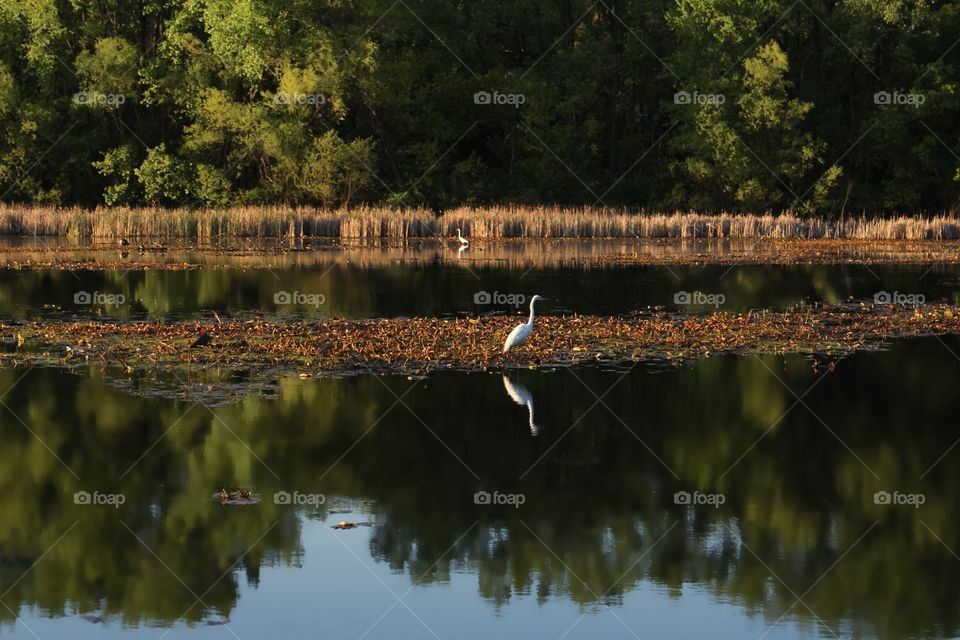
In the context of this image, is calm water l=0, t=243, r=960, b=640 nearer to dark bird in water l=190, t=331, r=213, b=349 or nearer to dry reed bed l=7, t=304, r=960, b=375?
dry reed bed l=7, t=304, r=960, b=375

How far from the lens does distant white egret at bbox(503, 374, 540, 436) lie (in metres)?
16.0

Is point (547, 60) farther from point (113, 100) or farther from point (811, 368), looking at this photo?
A: point (811, 368)

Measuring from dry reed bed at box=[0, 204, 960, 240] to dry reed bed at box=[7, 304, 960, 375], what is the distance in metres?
29.2

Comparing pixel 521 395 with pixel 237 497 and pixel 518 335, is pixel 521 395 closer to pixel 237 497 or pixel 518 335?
pixel 518 335

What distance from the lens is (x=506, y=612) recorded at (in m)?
9.99

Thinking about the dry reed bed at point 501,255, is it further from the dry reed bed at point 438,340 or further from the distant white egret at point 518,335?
the distant white egret at point 518,335

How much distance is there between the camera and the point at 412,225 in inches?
2213

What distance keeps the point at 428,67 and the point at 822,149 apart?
1945 cm

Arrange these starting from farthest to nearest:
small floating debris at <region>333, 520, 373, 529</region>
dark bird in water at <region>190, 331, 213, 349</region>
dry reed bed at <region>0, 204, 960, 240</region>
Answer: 1. dry reed bed at <region>0, 204, 960, 240</region>
2. dark bird in water at <region>190, 331, 213, 349</region>
3. small floating debris at <region>333, 520, 373, 529</region>

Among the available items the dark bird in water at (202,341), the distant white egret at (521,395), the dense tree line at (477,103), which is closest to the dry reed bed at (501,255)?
the dense tree line at (477,103)

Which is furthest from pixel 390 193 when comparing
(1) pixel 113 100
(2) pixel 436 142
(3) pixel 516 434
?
(3) pixel 516 434

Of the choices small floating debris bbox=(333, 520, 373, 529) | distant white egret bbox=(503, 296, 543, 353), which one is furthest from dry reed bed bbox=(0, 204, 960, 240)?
small floating debris bbox=(333, 520, 373, 529)

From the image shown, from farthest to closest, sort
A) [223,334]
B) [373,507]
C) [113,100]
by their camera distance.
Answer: [113,100], [223,334], [373,507]

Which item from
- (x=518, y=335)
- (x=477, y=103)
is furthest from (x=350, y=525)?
(x=477, y=103)
